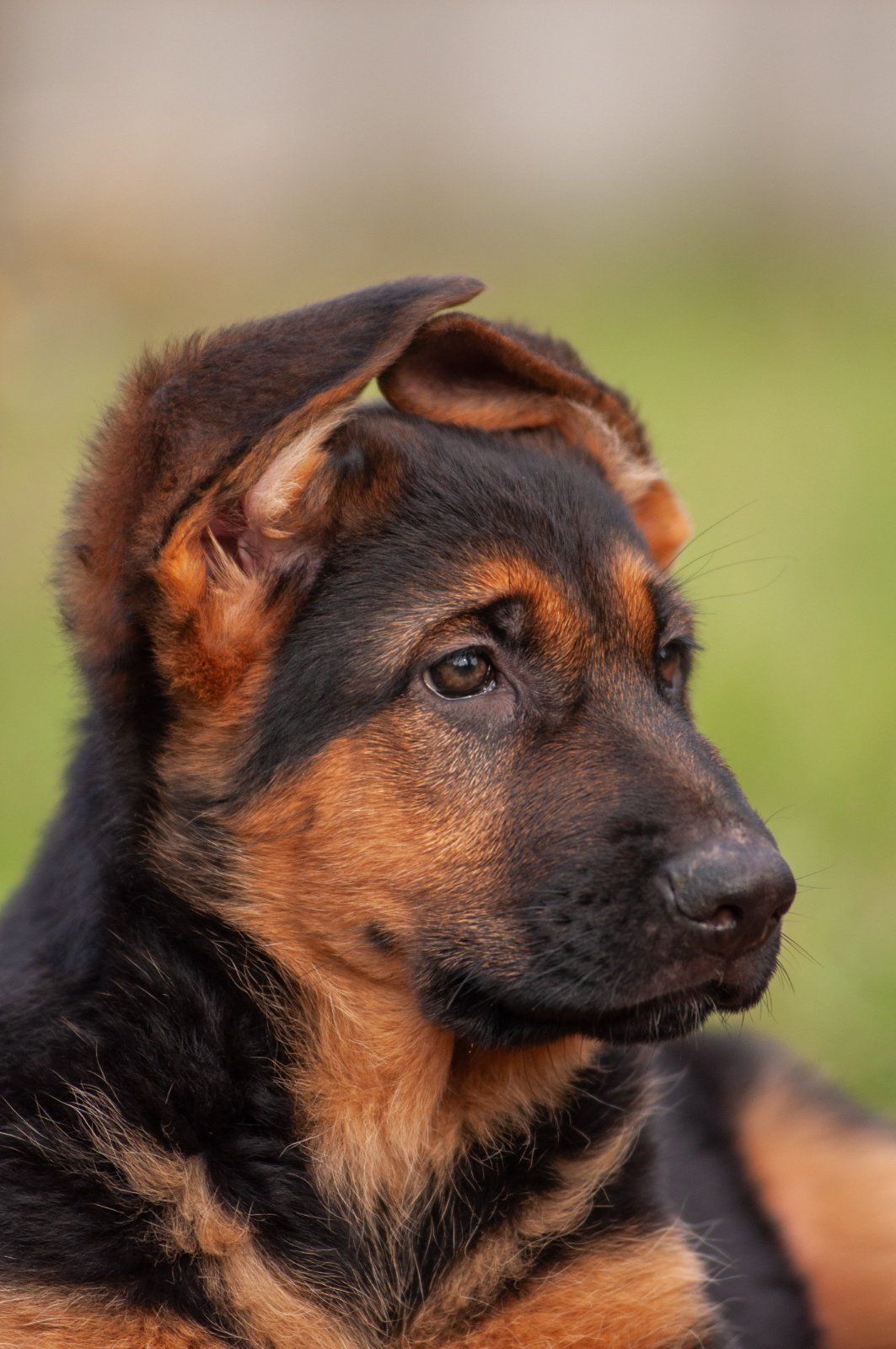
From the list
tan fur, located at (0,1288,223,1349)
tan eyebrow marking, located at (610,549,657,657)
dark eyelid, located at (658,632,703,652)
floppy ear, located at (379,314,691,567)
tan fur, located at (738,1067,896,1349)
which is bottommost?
tan fur, located at (738,1067,896,1349)

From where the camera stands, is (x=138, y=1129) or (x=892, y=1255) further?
(x=892, y=1255)

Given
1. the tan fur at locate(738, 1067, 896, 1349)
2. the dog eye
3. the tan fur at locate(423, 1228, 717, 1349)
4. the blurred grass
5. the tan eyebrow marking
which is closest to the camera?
the tan fur at locate(423, 1228, 717, 1349)

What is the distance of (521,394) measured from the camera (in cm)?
493

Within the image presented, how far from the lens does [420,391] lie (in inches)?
189

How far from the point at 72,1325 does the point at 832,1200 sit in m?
2.88

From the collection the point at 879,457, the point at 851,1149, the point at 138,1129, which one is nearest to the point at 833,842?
the point at 851,1149

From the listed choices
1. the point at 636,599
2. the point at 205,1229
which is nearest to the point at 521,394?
the point at 636,599

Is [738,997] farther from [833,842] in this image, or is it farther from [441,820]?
[833,842]

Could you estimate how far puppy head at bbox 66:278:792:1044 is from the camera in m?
3.86

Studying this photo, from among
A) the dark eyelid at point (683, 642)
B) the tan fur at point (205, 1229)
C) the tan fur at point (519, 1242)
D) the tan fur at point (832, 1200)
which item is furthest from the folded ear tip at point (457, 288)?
the tan fur at point (832, 1200)

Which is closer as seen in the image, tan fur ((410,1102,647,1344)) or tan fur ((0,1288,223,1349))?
tan fur ((0,1288,223,1349))

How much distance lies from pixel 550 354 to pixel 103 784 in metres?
1.83

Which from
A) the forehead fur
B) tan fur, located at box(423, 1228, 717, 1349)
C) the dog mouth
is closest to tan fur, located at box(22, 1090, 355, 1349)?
tan fur, located at box(423, 1228, 717, 1349)

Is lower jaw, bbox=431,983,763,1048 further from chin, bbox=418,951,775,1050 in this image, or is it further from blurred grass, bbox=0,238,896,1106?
blurred grass, bbox=0,238,896,1106
